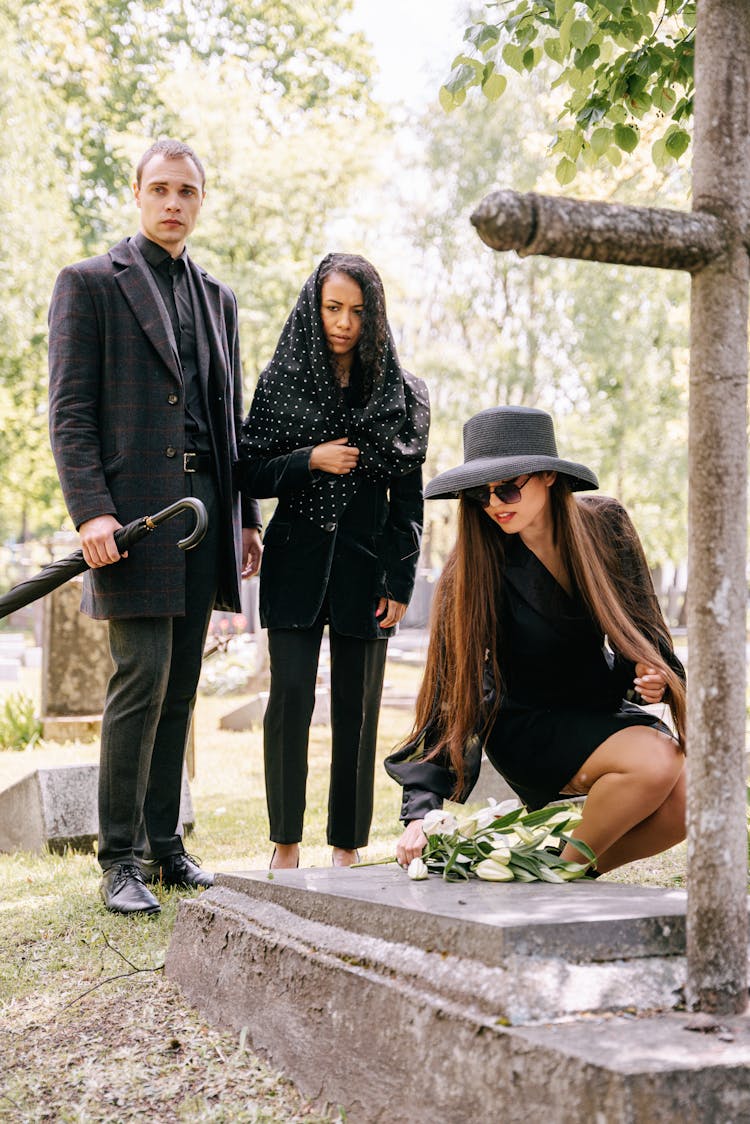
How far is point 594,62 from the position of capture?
3955 mm

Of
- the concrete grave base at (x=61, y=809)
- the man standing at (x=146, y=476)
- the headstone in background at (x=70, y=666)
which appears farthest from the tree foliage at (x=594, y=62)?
the headstone in background at (x=70, y=666)

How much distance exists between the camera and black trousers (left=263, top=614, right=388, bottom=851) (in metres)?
3.98

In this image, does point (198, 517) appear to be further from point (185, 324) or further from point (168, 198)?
point (168, 198)

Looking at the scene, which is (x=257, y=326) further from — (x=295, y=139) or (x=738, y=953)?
(x=738, y=953)

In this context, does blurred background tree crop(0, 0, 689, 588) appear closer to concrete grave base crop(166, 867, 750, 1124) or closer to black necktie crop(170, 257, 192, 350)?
black necktie crop(170, 257, 192, 350)

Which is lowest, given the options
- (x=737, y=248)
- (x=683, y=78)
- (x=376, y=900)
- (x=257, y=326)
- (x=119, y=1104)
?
(x=119, y=1104)

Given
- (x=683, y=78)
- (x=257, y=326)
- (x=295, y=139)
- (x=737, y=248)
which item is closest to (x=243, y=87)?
(x=295, y=139)

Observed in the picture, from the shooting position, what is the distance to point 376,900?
2467mm

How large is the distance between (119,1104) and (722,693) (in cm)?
149

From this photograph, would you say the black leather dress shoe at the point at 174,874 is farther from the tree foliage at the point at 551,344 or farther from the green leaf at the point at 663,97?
the tree foliage at the point at 551,344

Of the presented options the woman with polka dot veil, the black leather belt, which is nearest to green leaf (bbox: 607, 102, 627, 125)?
the woman with polka dot veil

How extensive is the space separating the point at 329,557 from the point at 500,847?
149cm

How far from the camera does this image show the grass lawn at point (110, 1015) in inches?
95.9

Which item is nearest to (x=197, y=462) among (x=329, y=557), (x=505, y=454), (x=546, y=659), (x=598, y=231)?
(x=329, y=557)
